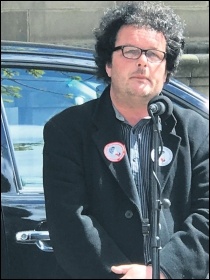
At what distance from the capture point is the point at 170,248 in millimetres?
2531

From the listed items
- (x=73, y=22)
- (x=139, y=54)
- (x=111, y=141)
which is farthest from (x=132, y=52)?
(x=73, y=22)

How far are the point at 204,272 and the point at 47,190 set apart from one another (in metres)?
0.60

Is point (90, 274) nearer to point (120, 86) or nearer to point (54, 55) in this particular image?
point (120, 86)

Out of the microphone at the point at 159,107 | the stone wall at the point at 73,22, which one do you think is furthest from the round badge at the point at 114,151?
the stone wall at the point at 73,22

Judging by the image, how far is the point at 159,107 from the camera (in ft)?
7.77

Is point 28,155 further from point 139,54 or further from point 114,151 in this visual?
point 139,54

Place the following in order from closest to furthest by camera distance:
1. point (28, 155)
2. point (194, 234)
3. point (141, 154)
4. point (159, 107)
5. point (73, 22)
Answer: point (159, 107), point (194, 234), point (141, 154), point (28, 155), point (73, 22)

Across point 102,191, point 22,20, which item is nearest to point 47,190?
point 102,191

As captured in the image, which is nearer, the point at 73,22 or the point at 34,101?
the point at 34,101

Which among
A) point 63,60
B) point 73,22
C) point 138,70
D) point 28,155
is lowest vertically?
point 28,155

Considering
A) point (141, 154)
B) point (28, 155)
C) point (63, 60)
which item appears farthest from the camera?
point (63, 60)

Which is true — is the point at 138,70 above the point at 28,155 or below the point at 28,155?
above

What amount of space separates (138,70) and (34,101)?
2.86 ft

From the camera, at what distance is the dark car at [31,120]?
3.13 metres
